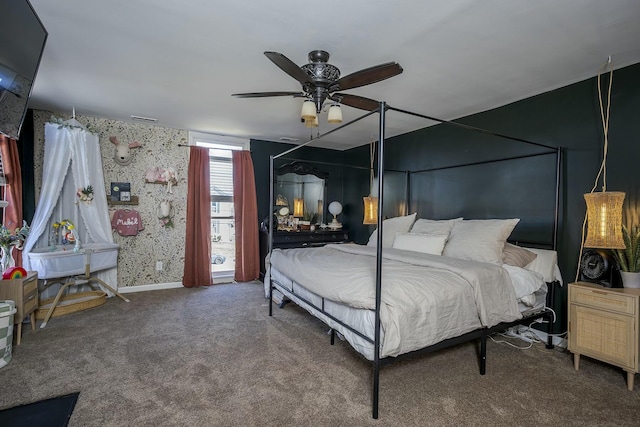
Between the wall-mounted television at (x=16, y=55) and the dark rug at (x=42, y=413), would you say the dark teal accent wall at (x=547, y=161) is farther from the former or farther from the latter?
the wall-mounted television at (x=16, y=55)

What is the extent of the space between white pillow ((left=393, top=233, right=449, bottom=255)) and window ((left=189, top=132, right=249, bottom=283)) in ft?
9.31

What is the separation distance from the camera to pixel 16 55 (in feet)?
5.26

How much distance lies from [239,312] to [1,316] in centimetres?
192

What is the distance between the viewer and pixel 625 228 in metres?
2.23

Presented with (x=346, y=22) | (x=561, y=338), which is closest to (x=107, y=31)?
(x=346, y=22)

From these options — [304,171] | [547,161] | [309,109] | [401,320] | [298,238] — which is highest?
[309,109]

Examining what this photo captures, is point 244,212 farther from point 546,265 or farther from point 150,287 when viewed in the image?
point 546,265

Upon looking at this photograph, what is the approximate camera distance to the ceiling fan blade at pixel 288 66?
1739 mm

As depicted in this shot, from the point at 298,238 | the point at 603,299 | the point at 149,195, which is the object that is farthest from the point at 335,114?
the point at 149,195

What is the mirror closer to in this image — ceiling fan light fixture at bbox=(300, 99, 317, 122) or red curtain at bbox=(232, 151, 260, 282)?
red curtain at bbox=(232, 151, 260, 282)

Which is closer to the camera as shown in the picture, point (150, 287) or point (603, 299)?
point (603, 299)

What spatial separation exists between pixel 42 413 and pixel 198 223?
302 cm

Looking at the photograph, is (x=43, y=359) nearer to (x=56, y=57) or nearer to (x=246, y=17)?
(x=56, y=57)

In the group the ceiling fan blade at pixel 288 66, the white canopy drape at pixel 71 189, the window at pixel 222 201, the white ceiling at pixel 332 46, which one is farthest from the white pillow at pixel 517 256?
the white canopy drape at pixel 71 189
